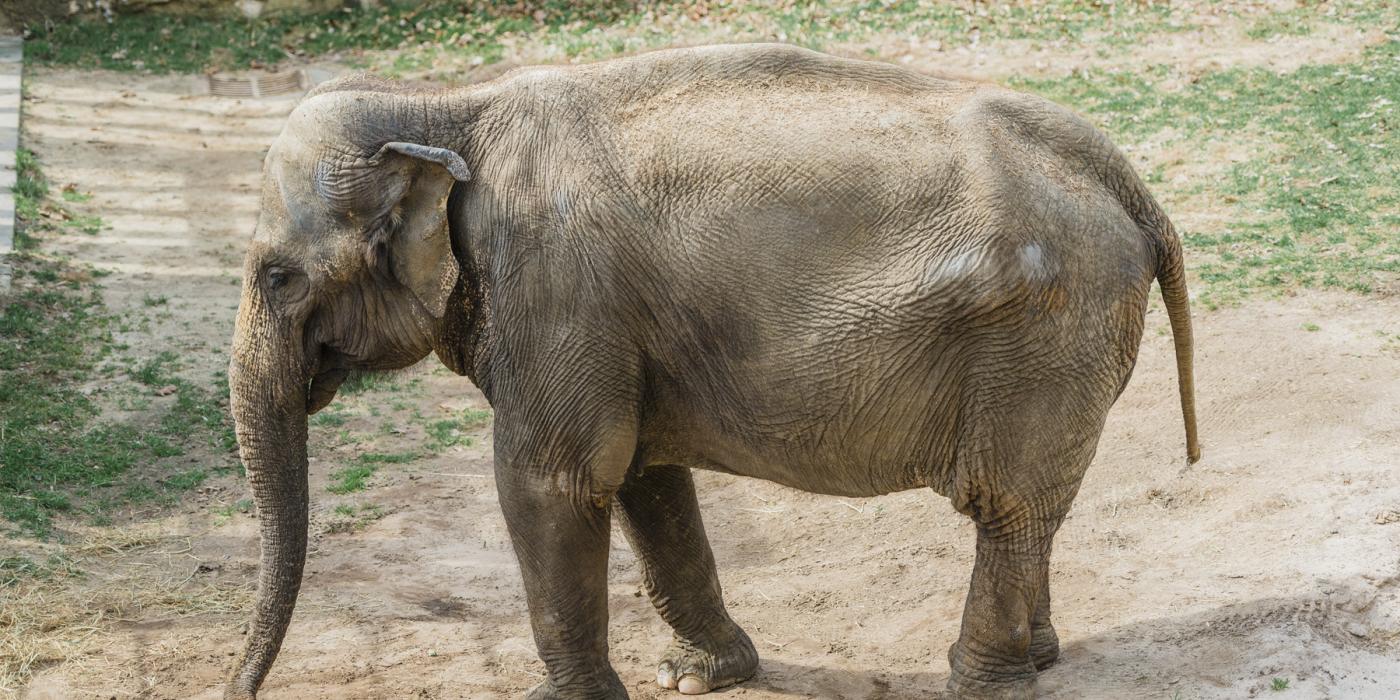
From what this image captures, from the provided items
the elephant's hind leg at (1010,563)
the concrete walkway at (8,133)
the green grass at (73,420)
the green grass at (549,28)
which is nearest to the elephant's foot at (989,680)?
the elephant's hind leg at (1010,563)

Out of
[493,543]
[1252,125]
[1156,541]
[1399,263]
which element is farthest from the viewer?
[1252,125]

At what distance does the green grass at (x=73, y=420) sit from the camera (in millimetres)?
7422

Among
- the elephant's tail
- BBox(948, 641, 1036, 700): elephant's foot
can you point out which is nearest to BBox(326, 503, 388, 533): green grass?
BBox(948, 641, 1036, 700): elephant's foot

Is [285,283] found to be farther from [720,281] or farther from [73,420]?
[73,420]

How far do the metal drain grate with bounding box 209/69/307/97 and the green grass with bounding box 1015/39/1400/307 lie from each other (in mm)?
6791

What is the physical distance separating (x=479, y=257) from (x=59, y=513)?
145 inches

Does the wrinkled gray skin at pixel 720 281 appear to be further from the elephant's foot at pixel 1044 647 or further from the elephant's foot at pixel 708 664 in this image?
the elephant's foot at pixel 708 664

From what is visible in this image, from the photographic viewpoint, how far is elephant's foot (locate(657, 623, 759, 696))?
575 cm

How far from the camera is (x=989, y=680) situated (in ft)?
16.4

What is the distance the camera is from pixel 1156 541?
6363mm

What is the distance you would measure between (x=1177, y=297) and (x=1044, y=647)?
1.36 m

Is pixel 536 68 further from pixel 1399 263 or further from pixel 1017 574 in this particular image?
pixel 1399 263

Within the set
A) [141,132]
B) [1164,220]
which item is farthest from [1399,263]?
[141,132]

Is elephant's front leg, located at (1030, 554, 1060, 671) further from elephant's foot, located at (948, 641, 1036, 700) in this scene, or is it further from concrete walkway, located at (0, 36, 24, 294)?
concrete walkway, located at (0, 36, 24, 294)
